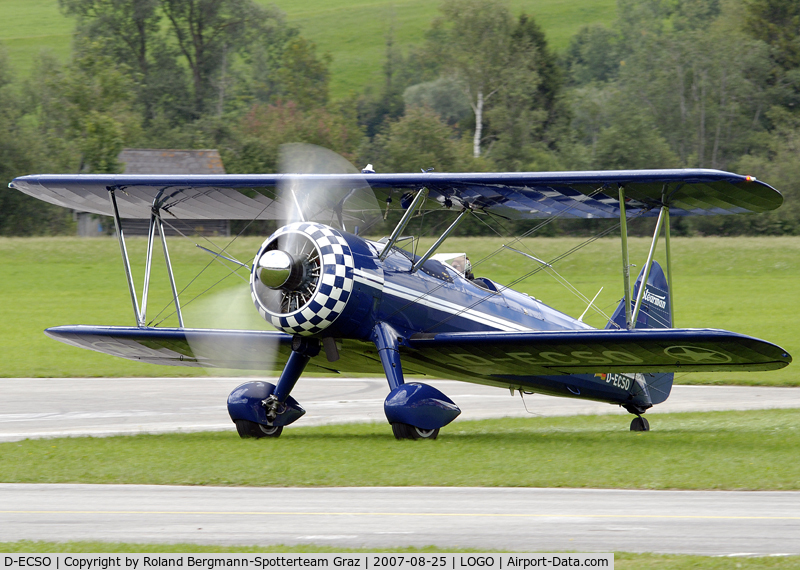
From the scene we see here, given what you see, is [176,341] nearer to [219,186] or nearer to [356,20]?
[219,186]

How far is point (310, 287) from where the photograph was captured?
10.1m

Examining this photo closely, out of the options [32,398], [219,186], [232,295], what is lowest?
[32,398]

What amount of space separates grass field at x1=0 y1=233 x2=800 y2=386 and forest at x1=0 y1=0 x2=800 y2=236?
6.81m

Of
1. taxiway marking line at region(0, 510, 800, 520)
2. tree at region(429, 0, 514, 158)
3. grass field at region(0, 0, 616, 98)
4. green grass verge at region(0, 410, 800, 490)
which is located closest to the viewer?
taxiway marking line at region(0, 510, 800, 520)

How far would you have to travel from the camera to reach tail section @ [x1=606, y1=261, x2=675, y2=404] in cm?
1349

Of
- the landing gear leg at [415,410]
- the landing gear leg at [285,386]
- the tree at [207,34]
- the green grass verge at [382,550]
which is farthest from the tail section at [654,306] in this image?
the tree at [207,34]

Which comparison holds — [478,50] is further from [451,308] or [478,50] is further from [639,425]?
[451,308]

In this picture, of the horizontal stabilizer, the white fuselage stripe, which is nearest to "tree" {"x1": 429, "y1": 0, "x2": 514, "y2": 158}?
the white fuselage stripe

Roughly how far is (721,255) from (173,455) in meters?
30.9

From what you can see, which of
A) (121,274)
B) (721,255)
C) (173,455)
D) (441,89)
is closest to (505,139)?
(441,89)

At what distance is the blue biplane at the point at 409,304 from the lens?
10086 mm

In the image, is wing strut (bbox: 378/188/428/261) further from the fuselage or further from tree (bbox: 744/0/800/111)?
tree (bbox: 744/0/800/111)

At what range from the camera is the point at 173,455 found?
31.8 ft
